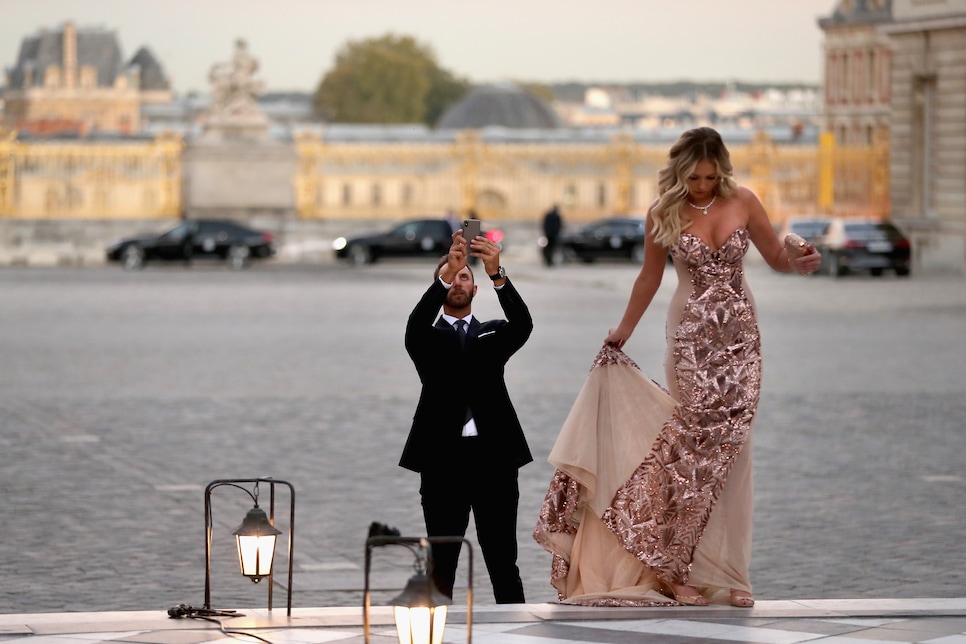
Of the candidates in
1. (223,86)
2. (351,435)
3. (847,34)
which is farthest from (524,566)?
(847,34)

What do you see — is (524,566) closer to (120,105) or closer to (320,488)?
(320,488)

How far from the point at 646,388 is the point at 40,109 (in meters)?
164

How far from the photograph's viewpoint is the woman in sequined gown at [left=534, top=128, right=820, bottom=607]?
6.99 m

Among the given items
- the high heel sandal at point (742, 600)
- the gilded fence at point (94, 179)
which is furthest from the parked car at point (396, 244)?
the high heel sandal at point (742, 600)

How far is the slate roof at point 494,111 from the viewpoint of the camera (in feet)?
409

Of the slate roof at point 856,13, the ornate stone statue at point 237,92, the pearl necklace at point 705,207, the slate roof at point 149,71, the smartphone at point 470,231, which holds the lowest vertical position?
the smartphone at point 470,231

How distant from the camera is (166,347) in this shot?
20.5 metres

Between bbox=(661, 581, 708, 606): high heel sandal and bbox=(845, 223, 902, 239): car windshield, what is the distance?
1229 inches

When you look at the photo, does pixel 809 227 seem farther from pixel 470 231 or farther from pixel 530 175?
pixel 470 231

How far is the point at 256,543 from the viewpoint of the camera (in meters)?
6.64

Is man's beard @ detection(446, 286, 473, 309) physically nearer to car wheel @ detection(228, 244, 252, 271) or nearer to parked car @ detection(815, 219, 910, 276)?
parked car @ detection(815, 219, 910, 276)

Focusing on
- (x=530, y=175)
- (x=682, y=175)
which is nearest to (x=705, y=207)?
(x=682, y=175)

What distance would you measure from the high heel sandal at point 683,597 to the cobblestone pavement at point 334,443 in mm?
1037

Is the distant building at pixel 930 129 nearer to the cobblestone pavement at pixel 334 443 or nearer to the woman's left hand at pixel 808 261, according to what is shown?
the cobblestone pavement at pixel 334 443
